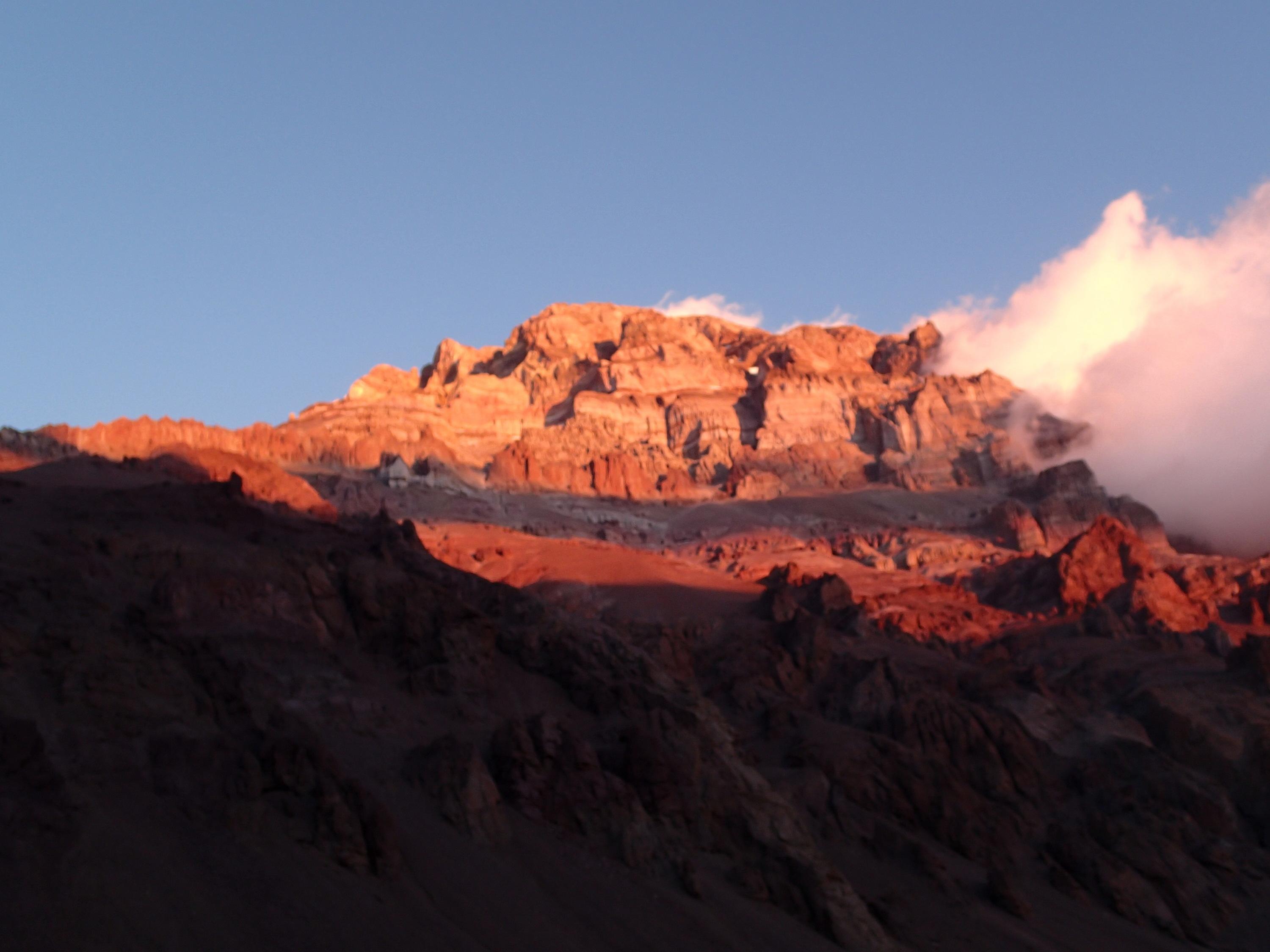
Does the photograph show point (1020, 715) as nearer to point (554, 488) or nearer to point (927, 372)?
point (554, 488)

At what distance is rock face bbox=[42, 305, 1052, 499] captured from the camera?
14400cm

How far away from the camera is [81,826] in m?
21.8

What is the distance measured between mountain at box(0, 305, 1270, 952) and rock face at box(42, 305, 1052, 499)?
48493 millimetres

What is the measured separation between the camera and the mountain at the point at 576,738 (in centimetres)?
2384

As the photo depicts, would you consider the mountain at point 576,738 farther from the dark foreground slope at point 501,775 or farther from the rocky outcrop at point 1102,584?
the rocky outcrop at point 1102,584

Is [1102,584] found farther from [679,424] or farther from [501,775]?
[679,424]

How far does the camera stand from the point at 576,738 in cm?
3291

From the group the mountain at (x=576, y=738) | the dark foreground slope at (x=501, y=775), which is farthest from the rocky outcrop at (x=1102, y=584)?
the dark foreground slope at (x=501, y=775)

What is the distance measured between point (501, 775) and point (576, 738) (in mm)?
2371

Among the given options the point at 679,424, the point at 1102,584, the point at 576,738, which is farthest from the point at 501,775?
the point at 679,424

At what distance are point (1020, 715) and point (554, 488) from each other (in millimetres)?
85408

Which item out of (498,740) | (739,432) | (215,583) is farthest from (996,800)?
(739,432)

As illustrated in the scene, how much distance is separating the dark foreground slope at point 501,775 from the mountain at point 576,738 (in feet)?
0.33

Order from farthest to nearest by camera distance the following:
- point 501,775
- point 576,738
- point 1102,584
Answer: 1. point 1102,584
2. point 576,738
3. point 501,775
